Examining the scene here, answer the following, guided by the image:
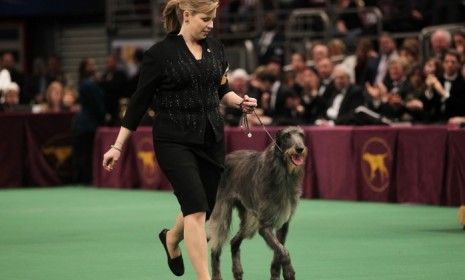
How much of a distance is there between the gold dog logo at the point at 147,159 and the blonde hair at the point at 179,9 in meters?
11.9

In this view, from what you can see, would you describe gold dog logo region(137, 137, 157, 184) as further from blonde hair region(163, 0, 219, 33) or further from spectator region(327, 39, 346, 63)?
blonde hair region(163, 0, 219, 33)

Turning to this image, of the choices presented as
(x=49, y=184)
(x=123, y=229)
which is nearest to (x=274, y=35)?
(x=49, y=184)

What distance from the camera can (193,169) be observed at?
8.25m

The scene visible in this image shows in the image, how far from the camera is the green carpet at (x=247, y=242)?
33.8 feet

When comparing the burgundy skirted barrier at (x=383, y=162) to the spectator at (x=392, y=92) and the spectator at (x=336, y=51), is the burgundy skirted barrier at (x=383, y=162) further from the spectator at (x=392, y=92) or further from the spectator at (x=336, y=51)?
the spectator at (x=336, y=51)

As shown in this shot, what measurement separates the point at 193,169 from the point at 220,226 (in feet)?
5.13

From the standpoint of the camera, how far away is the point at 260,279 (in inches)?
390

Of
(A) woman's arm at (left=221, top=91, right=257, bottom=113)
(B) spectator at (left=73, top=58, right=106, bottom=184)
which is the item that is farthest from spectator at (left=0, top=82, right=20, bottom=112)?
(A) woman's arm at (left=221, top=91, right=257, bottom=113)

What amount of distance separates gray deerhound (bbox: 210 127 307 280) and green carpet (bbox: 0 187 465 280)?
1.48 ft

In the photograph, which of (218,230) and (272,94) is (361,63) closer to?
(272,94)

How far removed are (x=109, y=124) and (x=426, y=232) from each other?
34.6 feet

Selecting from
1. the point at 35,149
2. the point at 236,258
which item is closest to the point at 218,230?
the point at 236,258

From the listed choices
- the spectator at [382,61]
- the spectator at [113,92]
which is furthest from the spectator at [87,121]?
the spectator at [382,61]

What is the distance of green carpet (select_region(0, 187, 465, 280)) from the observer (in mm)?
10297
